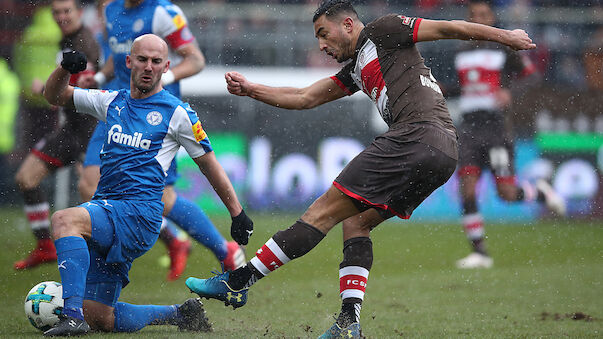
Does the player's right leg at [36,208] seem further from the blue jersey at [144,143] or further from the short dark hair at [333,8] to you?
the short dark hair at [333,8]

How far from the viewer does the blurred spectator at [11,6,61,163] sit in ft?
36.2

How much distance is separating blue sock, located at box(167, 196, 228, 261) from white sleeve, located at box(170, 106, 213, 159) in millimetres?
1678

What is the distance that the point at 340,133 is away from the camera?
39.2 feet

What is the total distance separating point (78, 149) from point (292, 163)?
4.64 m

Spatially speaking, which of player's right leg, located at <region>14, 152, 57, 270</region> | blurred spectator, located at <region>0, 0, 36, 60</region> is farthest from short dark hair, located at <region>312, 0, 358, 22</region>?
blurred spectator, located at <region>0, 0, 36, 60</region>

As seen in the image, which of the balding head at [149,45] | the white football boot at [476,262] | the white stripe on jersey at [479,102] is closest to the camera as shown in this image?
the balding head at [149,45]

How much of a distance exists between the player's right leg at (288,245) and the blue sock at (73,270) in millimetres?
650

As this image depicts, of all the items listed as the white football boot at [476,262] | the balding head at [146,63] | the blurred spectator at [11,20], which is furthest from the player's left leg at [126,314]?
the blurred spectator at [11,20]

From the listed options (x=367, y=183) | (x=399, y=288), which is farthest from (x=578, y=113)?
(x=367, y=183)

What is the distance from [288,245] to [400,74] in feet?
3.62

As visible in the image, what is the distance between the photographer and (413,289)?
22.8 feet

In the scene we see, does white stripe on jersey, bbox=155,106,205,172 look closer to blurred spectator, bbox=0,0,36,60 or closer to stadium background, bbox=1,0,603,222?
stadium background, bbox=1,0,603,222

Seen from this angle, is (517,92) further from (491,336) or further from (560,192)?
(491,336)

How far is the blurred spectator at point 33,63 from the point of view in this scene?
1104 centimetres
